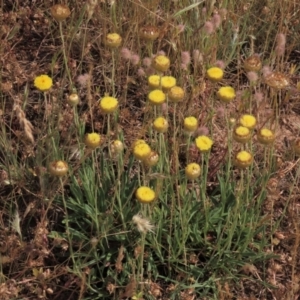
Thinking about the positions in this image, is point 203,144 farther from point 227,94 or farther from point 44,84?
point 44,84

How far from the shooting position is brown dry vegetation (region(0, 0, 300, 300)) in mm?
1957

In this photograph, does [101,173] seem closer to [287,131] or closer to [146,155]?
[146,155]

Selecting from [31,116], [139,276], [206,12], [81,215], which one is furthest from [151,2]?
[139,276]

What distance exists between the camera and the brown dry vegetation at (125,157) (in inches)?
77.0

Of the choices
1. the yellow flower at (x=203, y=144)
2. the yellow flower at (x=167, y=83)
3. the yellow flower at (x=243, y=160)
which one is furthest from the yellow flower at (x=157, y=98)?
the yellow flower at (x=243, y=160)

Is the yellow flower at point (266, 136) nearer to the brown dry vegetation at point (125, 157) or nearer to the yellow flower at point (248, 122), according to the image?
the yellow flower at point (248, 122)

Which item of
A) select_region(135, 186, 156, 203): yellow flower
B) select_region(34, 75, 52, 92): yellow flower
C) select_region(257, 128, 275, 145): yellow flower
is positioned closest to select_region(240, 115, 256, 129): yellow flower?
select_region(257, 128, 275, 145): yellow flower

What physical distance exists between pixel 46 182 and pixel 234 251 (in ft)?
2.14

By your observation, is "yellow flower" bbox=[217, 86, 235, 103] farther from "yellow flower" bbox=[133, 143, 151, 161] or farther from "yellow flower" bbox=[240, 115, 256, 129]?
"yellow flower" bbox=[133, 143, 151, 161]

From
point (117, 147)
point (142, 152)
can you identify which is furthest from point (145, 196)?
point (117, 147)

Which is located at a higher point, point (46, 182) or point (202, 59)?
point (202, 59)

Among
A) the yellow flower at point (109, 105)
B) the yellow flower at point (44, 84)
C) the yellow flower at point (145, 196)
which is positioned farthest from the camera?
the yellow flower at point (44, 84)

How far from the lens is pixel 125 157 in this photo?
178 centimetres

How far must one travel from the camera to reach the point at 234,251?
1982 mm
